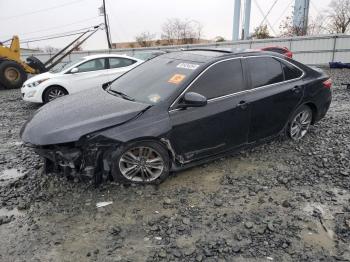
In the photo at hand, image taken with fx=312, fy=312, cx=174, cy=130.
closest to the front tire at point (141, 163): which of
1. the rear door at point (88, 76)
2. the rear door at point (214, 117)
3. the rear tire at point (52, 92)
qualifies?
the rear door at point (214, 117)

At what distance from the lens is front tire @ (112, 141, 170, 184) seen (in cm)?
366

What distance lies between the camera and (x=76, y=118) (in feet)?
12.0

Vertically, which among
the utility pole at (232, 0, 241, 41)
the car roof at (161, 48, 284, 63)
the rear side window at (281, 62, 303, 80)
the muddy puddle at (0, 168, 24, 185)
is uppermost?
the utility pole at (232, 0, 241, 41)

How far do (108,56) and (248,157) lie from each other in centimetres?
612

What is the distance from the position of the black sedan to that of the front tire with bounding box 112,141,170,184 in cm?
1

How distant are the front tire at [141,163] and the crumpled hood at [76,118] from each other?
14.4 inches

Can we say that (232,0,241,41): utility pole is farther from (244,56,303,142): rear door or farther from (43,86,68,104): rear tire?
(244,56,303,142): rear door

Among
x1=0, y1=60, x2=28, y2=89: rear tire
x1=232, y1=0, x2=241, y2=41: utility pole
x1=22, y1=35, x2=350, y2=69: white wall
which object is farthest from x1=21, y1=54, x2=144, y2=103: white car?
x1=232, y1=0, x2=241, y2=41: utility pole

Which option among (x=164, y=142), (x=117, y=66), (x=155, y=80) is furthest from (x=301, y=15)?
(x=164, y=142)

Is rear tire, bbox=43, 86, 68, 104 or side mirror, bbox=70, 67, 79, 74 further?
side mirror, bbox=70, 67, 79, 74

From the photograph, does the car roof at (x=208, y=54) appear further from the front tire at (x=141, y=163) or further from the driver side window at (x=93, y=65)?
the driver side window at (x=93, y=65)

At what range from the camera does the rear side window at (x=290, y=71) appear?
16.0 feet

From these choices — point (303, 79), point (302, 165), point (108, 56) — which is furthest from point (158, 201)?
point (108, 56)

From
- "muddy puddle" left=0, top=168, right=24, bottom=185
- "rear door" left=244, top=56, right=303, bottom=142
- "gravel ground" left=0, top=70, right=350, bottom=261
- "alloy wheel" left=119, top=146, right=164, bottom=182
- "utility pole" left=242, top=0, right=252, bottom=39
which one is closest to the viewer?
"gravel ground" left=0, top=70, right=350, bottom=261
